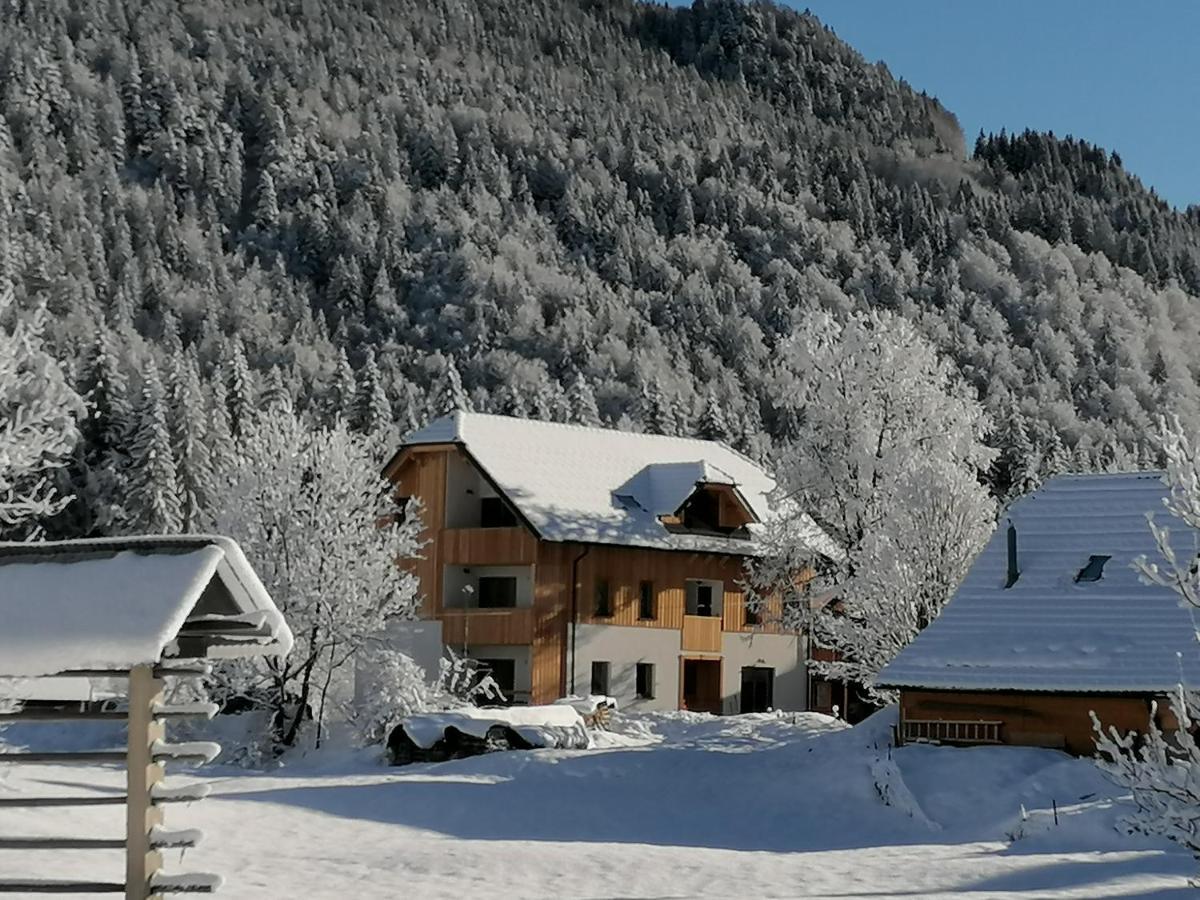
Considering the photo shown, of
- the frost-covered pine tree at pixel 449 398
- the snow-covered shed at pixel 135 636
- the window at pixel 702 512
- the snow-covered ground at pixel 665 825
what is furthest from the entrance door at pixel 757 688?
the frost-covered pine tree at pixel 449 398

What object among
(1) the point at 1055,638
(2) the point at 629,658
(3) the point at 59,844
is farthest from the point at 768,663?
(3) the point at 59,844

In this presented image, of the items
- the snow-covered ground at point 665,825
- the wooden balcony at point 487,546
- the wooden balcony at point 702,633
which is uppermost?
the wooden balcony at point 487,546

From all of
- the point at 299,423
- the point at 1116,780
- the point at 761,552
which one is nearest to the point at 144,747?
the point at 1116,780

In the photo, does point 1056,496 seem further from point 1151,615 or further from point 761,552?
point 761,552

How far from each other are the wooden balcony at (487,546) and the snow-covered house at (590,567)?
42 millimetres

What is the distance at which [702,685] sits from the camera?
189 ft

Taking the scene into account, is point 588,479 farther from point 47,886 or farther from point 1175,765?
point 47,886

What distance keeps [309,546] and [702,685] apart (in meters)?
18.9

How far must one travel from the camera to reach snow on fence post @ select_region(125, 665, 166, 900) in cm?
1508

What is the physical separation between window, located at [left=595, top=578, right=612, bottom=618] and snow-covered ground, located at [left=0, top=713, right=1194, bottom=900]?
10475 millimetres

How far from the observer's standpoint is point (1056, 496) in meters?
39.2

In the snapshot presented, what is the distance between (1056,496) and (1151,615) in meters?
5.00

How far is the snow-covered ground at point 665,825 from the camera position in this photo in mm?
23188

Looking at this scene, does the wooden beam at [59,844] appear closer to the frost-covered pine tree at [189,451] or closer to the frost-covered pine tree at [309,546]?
the frost-covered pine tree at [309,546]
